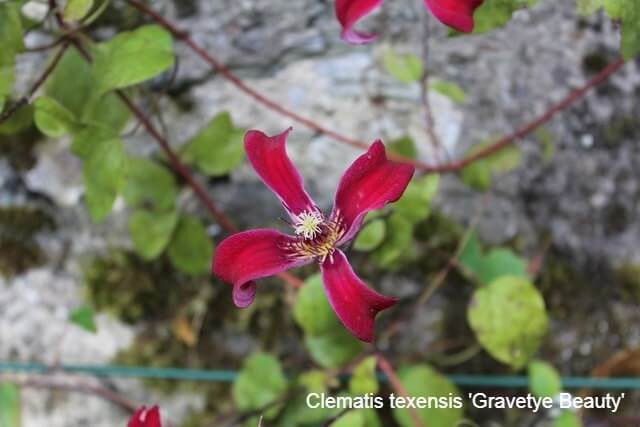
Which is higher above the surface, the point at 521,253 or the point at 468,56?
the point at 468,56

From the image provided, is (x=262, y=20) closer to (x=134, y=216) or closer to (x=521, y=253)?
(x=134, y=216)

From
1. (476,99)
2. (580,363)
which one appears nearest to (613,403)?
(580,363)

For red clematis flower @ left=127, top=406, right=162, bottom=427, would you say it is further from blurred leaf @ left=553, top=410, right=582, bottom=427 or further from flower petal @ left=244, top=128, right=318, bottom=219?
blurred leaf @ left=553, top=410, right=582, bottom=427

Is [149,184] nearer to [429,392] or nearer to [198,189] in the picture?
[198,189]

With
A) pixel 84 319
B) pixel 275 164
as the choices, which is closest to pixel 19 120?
pixel 84 319

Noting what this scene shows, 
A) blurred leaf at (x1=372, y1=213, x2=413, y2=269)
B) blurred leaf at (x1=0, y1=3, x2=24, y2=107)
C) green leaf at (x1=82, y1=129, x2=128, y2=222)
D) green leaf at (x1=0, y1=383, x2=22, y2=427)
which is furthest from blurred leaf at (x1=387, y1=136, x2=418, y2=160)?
green leaf at (x1=0, y1=383, x2=22, y2=427)

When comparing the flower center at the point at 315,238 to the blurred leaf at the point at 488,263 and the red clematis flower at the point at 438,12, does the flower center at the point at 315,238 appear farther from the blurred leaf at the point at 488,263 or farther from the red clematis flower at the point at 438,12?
the blurred leaf at the point at 488,263
